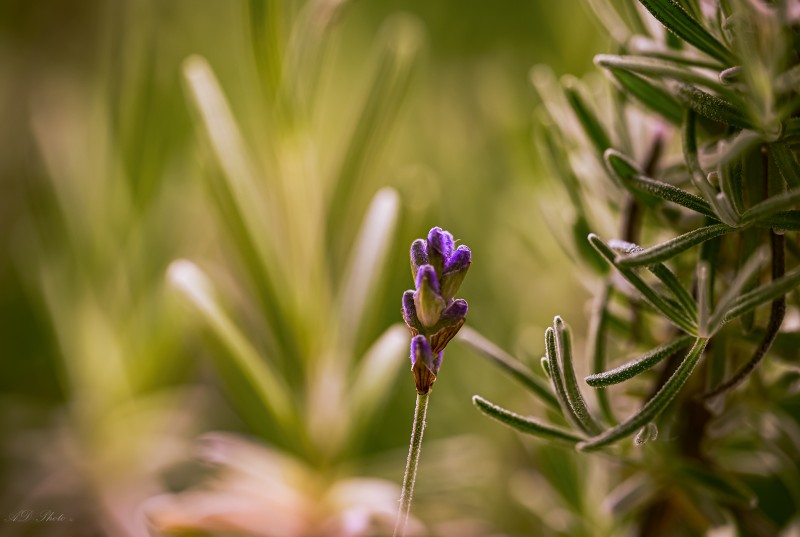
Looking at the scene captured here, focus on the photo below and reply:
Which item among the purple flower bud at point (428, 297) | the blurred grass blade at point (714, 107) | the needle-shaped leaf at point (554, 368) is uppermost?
the blurred grass blade at point (714, 107)

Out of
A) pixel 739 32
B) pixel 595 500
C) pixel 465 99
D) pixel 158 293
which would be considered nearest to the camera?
pixel 739 32

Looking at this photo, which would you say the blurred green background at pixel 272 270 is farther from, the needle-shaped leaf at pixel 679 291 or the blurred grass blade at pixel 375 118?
the needle-shaped leaf at pixel 679 291

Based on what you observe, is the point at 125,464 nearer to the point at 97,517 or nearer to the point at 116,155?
the point at 97,517

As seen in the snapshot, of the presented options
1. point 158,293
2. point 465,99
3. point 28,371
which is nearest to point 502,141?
point 465,99

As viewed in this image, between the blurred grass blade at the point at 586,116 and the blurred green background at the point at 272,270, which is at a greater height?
the blurred green background at the point at 272,270

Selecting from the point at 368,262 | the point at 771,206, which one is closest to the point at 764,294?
the point at 771,206

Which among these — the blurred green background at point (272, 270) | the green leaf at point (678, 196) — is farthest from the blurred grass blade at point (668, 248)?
the blurred green background at point (272, 270)
